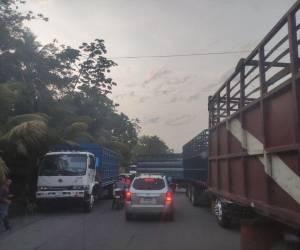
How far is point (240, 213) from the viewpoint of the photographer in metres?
8.84

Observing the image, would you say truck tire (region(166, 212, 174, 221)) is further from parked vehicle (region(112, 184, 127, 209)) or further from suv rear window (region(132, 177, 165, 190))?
parked vehicle (region(112, 184, 127, 209))

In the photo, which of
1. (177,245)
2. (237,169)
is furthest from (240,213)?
(177,245)

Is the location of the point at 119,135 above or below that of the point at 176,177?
above

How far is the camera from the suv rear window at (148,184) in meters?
14.1

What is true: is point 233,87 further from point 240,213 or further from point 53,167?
point 53,167

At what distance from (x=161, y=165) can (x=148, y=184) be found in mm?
15404

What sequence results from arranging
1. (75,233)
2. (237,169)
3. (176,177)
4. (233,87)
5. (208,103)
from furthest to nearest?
(176,177), (208,103), (75,233), (233,87), (237,169)

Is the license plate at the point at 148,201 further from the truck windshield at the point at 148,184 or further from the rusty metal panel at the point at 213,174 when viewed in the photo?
the rusty metal panel at the point at 213,174

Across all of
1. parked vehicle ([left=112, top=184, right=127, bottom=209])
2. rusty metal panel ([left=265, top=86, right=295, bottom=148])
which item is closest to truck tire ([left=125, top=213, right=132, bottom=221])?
parked vehicle ([left=112, top=184, right=127, bottom=209])

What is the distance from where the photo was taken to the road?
9484 mm

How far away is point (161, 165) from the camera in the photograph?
29562mm

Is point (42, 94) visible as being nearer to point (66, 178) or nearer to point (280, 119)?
point (66, 178)

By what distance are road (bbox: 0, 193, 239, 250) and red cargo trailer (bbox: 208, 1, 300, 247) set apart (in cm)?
162

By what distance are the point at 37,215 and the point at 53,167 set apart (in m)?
1.91
